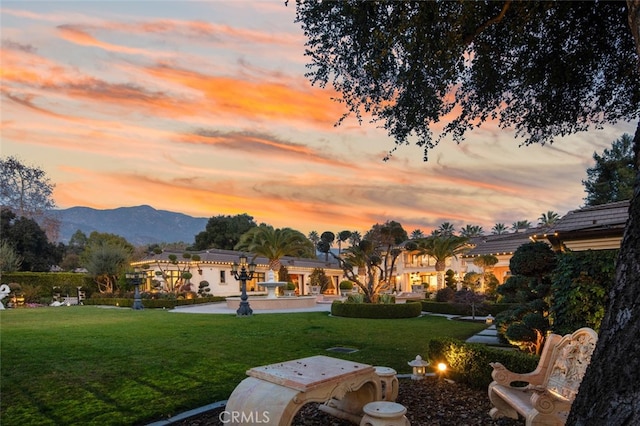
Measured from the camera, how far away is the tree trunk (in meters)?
1.52

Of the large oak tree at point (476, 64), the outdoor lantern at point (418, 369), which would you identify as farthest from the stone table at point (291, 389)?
the large oak tree at point (476, 64)

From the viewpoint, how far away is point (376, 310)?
16125 mm

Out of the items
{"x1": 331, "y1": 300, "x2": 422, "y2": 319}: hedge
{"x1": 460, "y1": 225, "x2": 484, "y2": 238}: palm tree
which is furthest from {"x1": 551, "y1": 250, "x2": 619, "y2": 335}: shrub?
{"x1": 460, "y1": 225, "x2": 484, "y2": 238}: palm tree

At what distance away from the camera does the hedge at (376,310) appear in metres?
16.0

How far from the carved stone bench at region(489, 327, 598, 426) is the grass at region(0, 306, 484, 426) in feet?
8.28

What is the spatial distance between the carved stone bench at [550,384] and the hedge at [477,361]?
0.90m

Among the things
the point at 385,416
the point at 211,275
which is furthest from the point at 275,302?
the point at 385,416

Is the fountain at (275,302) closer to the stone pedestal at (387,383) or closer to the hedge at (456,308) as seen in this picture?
the hedge at (456,308)

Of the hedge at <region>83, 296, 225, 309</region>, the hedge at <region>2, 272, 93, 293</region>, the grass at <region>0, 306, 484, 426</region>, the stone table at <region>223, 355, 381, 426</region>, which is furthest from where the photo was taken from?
the hedge at <region>2, 272, 93, 293</region>

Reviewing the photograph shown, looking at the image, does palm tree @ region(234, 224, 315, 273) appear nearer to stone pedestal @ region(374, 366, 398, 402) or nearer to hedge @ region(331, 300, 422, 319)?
hedge @ region(331, 300, 422, 319)

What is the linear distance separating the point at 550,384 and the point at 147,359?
6.71 metres

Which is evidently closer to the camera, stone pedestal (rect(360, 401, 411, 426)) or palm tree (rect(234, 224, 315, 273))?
stone pedestal (rect(360, 401, 411, 426))

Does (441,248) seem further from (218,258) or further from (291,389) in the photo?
(291,389)

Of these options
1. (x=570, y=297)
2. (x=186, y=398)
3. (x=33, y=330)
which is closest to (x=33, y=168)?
(x=33, y=330)
